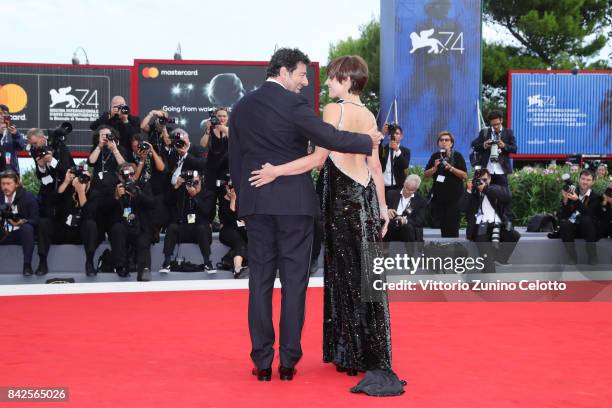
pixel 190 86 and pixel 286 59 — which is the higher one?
pixel 190 86

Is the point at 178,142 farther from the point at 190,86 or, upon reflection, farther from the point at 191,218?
the point at 190,86

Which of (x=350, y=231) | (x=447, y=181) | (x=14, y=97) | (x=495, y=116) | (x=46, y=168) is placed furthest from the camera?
(x=14, y=97)

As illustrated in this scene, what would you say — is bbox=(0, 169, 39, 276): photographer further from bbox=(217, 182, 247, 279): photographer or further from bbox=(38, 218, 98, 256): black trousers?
bbox=(217, 182, 247, 279): photographer

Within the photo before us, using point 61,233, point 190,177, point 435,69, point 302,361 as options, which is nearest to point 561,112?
point 435,69

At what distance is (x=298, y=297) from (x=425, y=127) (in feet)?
62.7

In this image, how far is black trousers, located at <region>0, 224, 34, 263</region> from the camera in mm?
9891

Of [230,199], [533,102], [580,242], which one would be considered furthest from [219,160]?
[533,102]

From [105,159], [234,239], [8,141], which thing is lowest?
[234,239]

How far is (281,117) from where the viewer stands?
4711mm

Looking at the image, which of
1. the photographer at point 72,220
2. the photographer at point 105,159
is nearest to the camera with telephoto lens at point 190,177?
the photographer at point 105,159

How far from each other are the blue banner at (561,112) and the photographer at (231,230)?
17385 millimetres

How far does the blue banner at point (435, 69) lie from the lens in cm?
2316

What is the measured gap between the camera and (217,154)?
10844mm

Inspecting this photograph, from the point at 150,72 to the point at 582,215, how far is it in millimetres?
9532
